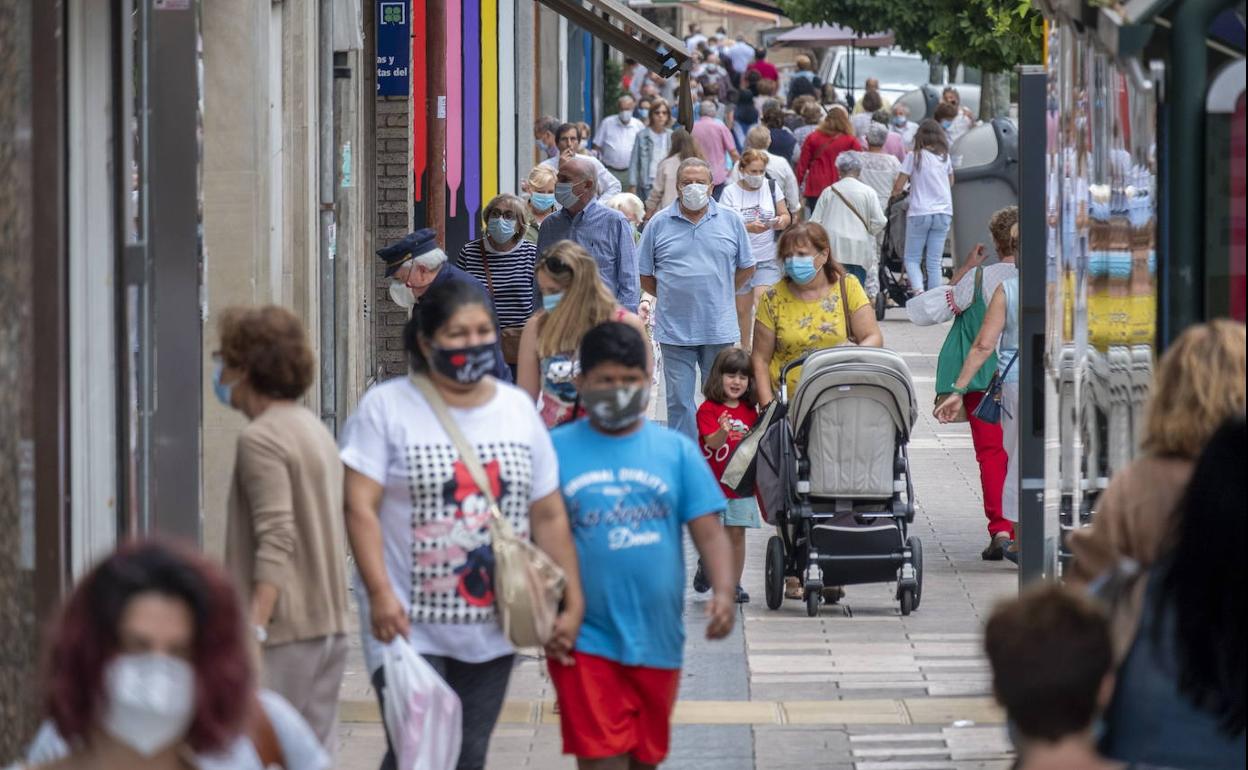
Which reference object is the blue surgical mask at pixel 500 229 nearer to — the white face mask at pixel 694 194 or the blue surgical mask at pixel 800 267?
the white face mask at pixel 694 194

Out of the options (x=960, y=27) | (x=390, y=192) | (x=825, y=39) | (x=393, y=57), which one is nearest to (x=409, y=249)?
(x=390, y=192)

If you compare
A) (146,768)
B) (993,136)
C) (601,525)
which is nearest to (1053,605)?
(146,768)

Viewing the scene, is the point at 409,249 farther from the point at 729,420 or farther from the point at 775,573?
the point at 775,573

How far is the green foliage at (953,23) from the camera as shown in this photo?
1919cm

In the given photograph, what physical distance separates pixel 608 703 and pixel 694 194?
6.77 metres

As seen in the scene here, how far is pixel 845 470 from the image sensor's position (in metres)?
9.73

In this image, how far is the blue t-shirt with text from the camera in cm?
579

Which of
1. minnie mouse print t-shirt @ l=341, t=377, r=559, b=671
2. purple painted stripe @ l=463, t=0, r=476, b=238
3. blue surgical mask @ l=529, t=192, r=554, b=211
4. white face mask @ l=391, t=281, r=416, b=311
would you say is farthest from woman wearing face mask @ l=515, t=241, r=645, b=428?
purple painted stripe @ l=463, t=0, r=476, b=238

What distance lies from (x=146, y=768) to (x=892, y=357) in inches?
257

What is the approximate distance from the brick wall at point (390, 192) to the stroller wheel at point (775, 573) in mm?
5227

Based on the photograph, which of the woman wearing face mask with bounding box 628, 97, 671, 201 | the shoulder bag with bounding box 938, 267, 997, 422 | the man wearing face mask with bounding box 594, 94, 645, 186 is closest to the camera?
the shoulder bag with bounding box 938, 267, 997, 422

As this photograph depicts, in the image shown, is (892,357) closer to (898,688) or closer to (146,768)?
(898,688)

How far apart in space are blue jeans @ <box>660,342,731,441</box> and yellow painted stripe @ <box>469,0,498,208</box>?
758cm

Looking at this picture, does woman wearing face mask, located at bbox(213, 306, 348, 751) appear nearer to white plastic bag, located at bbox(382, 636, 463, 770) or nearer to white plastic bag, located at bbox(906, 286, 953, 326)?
white plastic bag, located at bbox(382, 636, 463, 770)
